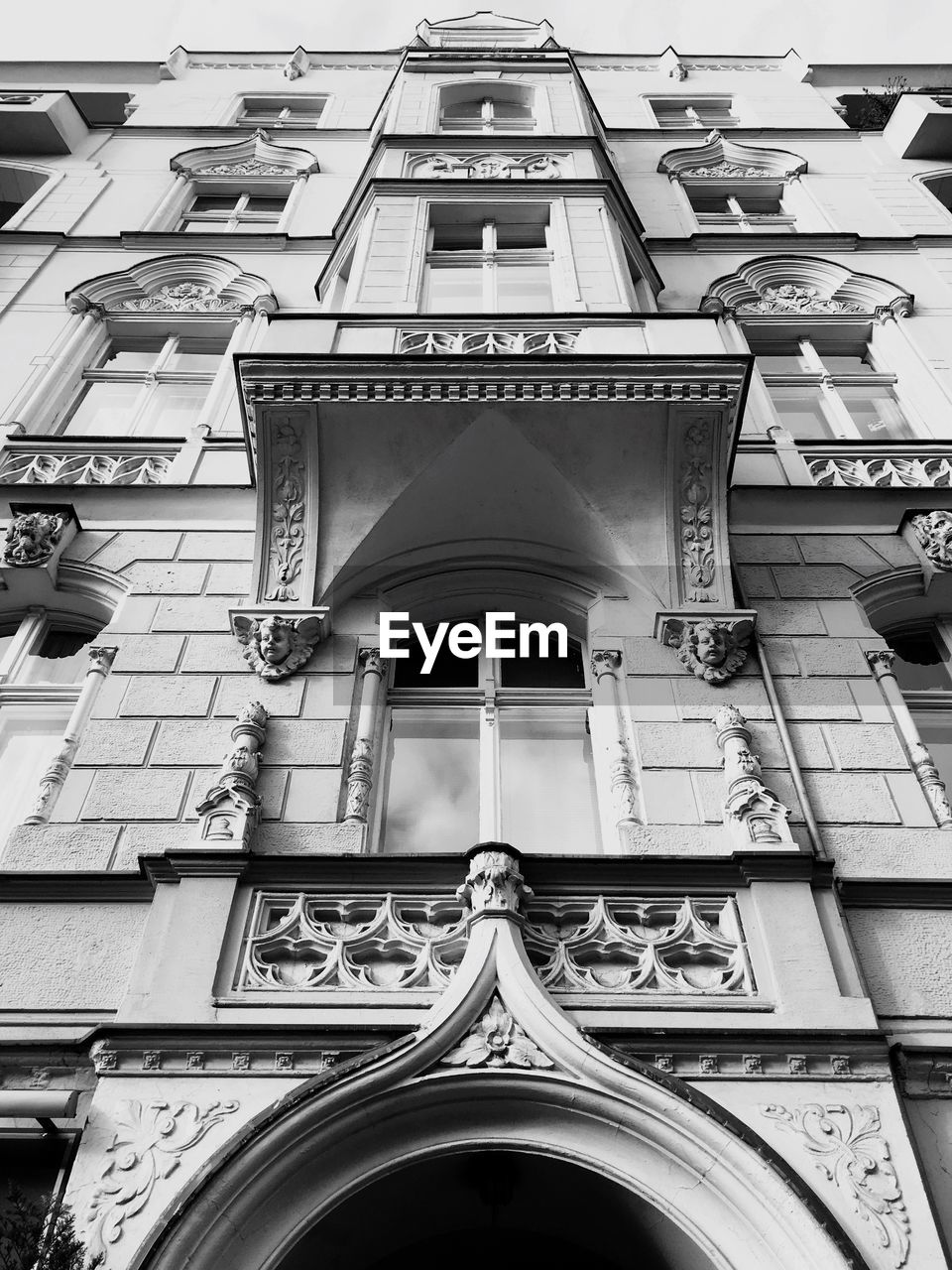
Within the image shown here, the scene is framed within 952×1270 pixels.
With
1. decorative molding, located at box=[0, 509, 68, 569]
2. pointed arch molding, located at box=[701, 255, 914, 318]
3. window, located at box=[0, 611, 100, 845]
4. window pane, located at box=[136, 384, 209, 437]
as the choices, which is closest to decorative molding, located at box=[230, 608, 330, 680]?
window, located at box=[0, 611, 100, 845]

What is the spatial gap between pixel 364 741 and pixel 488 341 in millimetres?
4149

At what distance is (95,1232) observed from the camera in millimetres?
5840

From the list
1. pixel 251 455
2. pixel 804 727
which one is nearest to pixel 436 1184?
pixel 804 727

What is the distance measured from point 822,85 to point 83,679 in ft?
65.2

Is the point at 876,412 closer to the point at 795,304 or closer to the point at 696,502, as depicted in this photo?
the point at 795,304

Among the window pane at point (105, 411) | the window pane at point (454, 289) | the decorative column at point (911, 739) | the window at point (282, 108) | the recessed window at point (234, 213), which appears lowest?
the decorative column at point (911, 739)

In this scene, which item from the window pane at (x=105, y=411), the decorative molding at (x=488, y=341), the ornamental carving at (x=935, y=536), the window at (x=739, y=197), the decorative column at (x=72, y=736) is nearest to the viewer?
the decorative column at (x=72, y=736)

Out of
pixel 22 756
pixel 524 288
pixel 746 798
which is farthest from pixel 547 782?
pixel 524 288

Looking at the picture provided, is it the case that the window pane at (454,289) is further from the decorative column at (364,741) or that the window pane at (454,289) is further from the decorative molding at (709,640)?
the decorative molding at (709,640)

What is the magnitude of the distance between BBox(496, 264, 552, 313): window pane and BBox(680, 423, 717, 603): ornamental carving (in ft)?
11.7

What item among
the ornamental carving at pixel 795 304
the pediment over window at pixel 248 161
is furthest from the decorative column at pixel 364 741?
the pediment over window at pixel 248 161

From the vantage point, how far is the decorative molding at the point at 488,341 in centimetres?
1112

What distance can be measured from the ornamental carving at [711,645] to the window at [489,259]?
461cm

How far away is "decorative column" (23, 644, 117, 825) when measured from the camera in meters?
8.39
